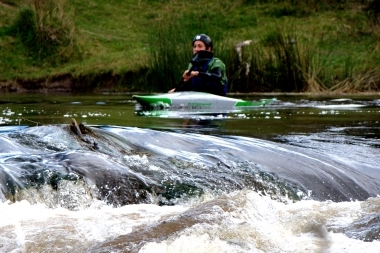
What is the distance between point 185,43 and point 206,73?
14.2ft

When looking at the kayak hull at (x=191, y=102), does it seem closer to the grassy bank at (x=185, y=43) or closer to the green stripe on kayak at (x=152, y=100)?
the green stripe on kayak at (x=152, y=100)

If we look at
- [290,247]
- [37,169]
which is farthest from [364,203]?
[37,169]

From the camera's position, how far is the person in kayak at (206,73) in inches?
400

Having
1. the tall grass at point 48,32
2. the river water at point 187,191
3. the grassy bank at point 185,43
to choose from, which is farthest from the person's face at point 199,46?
the tall grass at point 48,32

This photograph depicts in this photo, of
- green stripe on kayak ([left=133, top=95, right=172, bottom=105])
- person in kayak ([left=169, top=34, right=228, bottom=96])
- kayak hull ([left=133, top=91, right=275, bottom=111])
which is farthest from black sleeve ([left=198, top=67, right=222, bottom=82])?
green stripe on kayak ([left=133, top=95, right=172, bottom=105])

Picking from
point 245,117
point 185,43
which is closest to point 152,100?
point 245,117

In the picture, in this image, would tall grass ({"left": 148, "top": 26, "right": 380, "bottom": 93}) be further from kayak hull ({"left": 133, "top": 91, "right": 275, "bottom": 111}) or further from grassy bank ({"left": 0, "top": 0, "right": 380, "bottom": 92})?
kayak hull ({"left": 133, "top": 91, "right": 275, "bottom": 111})

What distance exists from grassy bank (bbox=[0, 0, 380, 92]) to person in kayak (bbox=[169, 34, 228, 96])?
10.3ft

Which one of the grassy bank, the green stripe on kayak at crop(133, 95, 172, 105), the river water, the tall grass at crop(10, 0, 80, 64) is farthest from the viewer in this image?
the tall grass at crop(10, 0, 80, 64)

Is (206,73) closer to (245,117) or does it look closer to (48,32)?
(245,117)

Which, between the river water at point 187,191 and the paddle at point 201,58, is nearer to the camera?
the river water at point 187,191

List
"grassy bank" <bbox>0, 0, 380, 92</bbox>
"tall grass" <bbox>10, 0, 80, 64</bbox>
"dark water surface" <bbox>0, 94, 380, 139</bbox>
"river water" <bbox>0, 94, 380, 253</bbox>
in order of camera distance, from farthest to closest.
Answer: "tall grass" <bbox>10, 0, 80, 64</bbox> < "grassy bank" <bbox>0, 0, 380, 92</bbox> < "dark water surface" <bbox>0, 94, 380, 139</bbox> < "river water" <bbox>0, 94, 380, 253</bbox>

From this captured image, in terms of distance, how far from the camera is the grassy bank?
45.4ft

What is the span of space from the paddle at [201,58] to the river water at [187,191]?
349 centimetres
